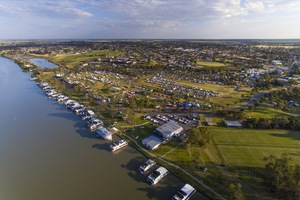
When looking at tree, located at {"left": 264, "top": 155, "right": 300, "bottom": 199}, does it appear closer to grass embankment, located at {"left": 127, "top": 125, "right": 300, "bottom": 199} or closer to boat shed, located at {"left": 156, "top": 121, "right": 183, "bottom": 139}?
grass embankment, located at {"left": 127, "top": 125, "right": 300, "bottom": 199}

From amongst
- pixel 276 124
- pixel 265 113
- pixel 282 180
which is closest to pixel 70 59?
pixel 265 113

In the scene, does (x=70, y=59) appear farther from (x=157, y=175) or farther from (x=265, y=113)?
(x=157, y=175)

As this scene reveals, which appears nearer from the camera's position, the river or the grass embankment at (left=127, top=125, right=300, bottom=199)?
the river

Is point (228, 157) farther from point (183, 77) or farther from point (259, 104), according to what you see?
point (183, 77)

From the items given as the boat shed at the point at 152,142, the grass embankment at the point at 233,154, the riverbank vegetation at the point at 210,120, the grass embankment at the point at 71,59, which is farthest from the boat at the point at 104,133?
the grass embankment at the point at 71,59

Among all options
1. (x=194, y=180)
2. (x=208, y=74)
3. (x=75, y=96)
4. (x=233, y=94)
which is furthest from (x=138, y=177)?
(x=208, y=74)

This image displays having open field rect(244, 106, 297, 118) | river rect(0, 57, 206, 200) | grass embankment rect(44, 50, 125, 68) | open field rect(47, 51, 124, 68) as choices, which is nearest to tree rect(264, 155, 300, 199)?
river rect(0, 57, 206, 200)

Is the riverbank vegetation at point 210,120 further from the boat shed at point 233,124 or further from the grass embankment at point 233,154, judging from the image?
the boat shed at point 233,124
